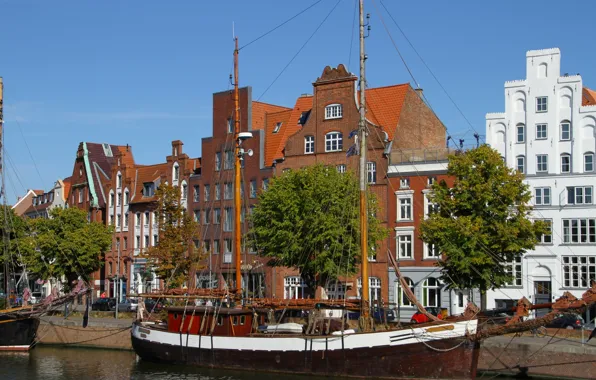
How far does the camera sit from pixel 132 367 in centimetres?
4853

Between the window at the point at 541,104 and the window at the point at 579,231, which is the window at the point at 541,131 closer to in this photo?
the window at the point at 541,104

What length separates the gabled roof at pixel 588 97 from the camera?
65725 millimetres

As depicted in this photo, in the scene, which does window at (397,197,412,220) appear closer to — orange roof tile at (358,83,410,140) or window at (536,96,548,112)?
orange roof tile at (358,83,410,140)

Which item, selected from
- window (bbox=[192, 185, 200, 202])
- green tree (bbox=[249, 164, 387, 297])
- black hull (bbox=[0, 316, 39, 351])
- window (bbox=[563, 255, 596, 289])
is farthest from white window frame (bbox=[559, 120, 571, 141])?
black hull (bbox=[0, 316, 39, 351])

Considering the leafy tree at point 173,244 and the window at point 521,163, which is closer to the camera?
the window at point 521,163

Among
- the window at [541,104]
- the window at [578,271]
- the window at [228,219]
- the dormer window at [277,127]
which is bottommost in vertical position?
the window at [578,271]

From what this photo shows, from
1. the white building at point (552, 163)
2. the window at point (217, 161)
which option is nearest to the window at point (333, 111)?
the white building at point (552, 163)

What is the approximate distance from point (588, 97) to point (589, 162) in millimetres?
6887

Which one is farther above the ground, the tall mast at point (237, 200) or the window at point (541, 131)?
the window at point (541, 131)

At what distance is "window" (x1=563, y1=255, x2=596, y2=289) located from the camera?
61.5 meters

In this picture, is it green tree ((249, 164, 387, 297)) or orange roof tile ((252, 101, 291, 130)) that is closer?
green tree ((249, 164, 387, 297))

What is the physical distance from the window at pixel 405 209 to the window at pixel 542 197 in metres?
10.1

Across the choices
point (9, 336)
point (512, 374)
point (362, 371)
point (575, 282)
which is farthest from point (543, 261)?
point (9, 336)

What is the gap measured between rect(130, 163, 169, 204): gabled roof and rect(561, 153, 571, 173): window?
4310 centimetres
